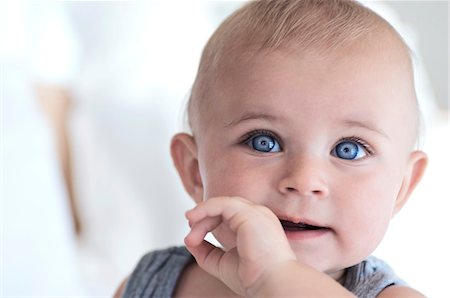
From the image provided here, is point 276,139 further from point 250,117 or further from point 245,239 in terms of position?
point 245,239

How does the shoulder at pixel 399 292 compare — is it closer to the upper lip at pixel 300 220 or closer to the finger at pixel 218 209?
the upper lip at pixel 300 220

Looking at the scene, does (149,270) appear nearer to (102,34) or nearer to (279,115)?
(279,115)

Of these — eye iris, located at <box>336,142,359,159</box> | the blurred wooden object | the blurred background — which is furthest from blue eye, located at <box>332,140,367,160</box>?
the blurred wooden object

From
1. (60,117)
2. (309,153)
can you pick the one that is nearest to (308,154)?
(309,153)

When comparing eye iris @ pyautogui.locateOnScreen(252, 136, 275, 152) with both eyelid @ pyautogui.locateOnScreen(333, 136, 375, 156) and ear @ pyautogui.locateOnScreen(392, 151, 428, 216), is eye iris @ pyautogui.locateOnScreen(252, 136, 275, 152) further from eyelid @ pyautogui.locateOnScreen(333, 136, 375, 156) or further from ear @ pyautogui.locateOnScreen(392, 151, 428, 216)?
ear @ pyautogui.locateOnScreen(392, 151, 428, 216)

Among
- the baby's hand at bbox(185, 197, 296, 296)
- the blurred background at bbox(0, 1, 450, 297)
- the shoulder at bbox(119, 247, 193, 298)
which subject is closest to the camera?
the baby's hand at bbox(185, 197, 296, 296)

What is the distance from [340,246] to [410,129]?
21 cm

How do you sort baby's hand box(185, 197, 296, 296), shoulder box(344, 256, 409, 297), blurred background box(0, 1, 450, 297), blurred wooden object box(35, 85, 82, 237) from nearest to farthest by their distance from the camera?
baby's hand box(185, 197, 296, 296)
shoulder box(344, 256, 409, 297)
blurred background box(0, 1, 450, 297)
blurred wooden object box(35, 85, 82, 237)

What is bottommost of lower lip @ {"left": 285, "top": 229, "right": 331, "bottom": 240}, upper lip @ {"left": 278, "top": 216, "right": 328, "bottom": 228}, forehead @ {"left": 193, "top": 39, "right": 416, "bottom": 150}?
lower lip @ {"left": 285, "top": 229, "right": 331, "bottom": 240}

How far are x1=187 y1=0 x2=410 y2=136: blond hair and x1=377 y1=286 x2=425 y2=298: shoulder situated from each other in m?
0.33

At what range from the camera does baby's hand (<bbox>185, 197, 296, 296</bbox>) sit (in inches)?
32.7

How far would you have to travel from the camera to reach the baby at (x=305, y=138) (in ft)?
3.02

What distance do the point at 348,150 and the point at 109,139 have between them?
1076mm

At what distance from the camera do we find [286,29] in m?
1.01
